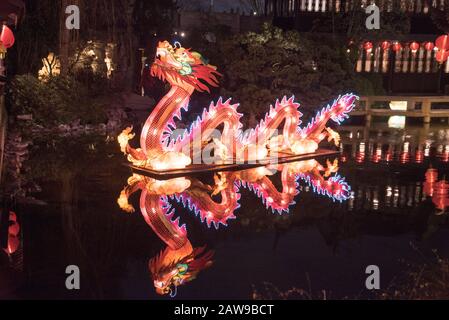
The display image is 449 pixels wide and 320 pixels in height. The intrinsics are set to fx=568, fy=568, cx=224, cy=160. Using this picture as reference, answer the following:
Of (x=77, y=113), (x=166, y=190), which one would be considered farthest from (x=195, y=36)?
(x=166, y=190)

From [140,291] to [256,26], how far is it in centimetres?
2601

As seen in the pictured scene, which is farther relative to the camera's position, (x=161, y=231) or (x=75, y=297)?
(x=161, y=231)

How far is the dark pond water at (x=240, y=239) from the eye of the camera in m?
6.22

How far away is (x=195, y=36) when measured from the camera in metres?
25.6

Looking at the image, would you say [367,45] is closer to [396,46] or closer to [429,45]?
[396,46]

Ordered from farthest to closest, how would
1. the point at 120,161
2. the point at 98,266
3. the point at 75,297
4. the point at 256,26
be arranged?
1. the point at 256,26
2. the point at 120,161
3. the point at 98,266
4. the point at 75,297

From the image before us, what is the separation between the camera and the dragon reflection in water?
22.4ft

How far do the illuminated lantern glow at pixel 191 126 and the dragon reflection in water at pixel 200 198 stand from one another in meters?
0.62

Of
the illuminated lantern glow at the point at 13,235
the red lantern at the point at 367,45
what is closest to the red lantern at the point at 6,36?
the illuminated lantern glow at the point at 13,235

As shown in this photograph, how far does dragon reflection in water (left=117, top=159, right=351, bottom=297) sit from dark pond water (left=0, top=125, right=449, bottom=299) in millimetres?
119

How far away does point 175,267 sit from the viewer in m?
6.73

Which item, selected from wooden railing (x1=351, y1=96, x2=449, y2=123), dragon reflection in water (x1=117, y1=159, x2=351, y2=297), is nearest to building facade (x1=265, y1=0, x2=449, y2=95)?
wooden railing (x1=351, y1=96, x2=449, y2=123)

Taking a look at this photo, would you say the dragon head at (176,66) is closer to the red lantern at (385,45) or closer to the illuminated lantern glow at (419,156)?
the illuminated lantern glow at (419,156)

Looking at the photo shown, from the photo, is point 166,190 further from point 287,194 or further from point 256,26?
point 256,26
